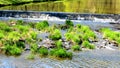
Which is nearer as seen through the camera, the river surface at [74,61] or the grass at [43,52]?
the river surface at [74,61]

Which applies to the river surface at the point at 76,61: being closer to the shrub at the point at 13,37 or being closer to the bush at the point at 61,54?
the bush at the point at 61,54

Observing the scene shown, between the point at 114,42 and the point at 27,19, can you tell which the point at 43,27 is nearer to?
the point at 114,42

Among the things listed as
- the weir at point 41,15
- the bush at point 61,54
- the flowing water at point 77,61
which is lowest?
the flowing water at point 77,61

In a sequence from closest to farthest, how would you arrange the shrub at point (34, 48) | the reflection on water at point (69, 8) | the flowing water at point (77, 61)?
the flowing water at point (77, 61), the shrub at point (34, 48), the reflection on water at point (69, 8)

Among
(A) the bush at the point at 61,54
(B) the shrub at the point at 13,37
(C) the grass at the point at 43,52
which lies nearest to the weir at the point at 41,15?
(B) the shrub at the point at 13,37

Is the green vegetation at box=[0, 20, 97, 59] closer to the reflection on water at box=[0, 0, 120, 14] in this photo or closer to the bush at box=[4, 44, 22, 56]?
the bush at box=[4, 44, 22, 56]

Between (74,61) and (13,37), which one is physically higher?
(13,37)

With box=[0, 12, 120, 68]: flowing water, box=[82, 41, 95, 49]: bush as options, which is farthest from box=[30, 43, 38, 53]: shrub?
box=[82, 41, 95, 49]: bush

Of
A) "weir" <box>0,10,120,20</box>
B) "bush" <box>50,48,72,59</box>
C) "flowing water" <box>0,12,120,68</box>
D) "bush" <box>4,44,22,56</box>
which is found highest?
"weir" <box>0,10,120,20</box>

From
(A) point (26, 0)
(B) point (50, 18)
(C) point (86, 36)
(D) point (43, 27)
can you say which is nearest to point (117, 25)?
(B) point (50, 18)

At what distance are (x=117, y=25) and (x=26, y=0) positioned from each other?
46.9 metres

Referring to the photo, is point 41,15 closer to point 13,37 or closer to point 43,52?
point 13,37

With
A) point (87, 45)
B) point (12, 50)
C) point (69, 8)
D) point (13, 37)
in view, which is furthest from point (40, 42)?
point (69, 8)

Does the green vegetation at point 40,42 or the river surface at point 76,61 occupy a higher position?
the green vegetation at point 40,42
